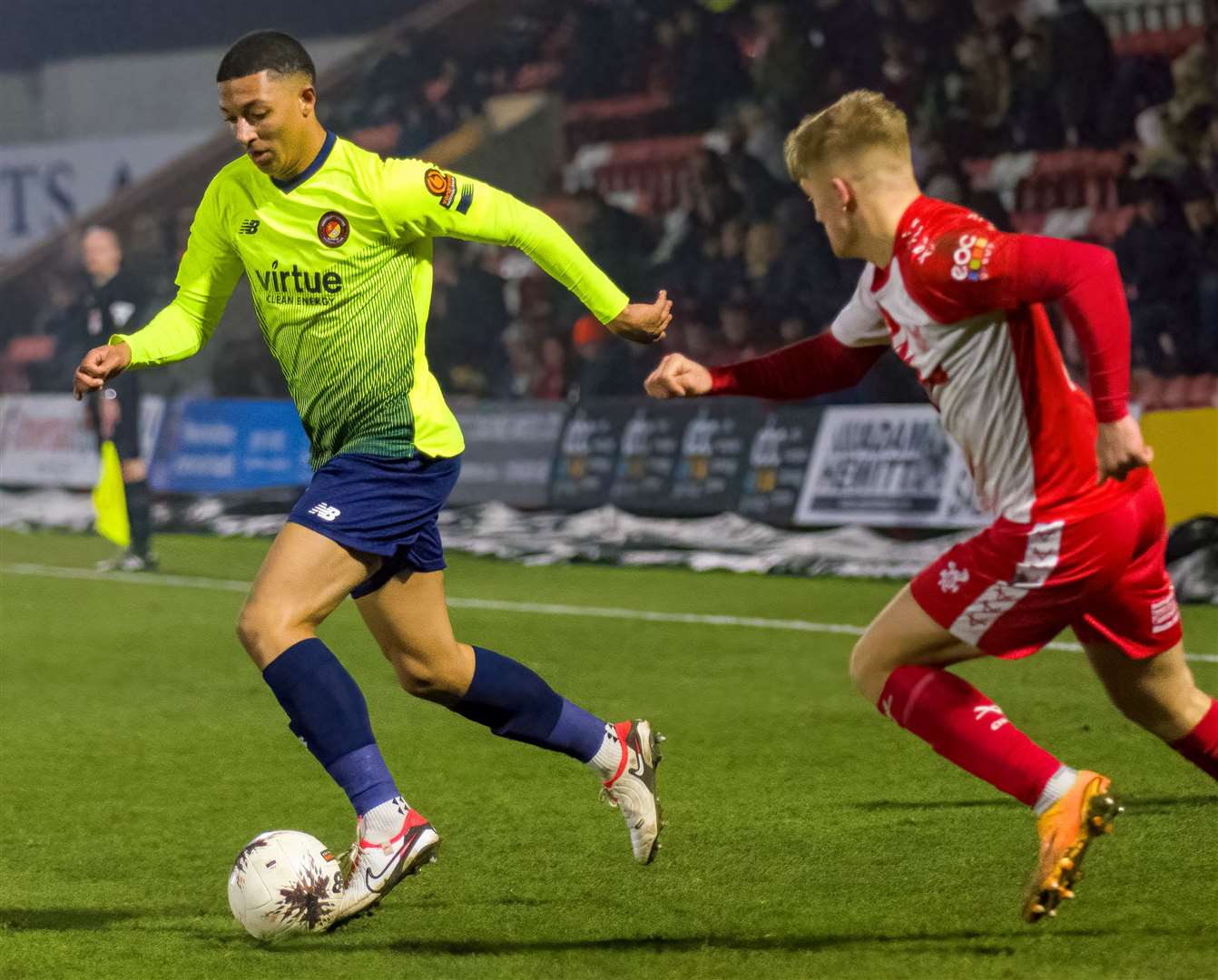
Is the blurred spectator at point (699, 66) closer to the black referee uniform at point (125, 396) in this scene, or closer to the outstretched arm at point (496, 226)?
the black referee uniform at point (125, 396)

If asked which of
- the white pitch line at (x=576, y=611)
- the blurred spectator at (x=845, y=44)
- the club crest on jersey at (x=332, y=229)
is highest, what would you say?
the blurred spectator at (x=845, y=44)

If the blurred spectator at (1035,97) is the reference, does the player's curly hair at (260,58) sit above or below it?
below

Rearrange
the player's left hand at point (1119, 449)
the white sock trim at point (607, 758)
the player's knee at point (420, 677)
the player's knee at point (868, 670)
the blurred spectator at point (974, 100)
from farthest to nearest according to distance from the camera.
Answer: the blurred spectator at point (974, 100) → the white sock trim at point (607, 758) → the player's knee at point (420, 677) → the player's knee at point (868, 670) → the player's left hand at point (1119, 449)

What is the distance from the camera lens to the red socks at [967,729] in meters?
3.64

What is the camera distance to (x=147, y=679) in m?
8.24

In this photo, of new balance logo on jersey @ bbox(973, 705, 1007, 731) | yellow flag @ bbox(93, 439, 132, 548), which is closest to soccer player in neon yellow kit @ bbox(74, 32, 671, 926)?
new balance logo on jersey @ bbox(973, 705, 1007, 731)

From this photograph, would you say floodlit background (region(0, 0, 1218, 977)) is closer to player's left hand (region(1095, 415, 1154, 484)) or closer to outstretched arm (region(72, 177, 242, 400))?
player's left hand (region(1095, 415, 1154, 484))

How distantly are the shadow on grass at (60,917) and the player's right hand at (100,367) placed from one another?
1.21 metres

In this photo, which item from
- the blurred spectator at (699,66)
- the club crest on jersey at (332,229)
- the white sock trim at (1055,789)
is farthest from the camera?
the blurred spectator at (699,66)

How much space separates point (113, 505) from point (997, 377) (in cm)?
1010

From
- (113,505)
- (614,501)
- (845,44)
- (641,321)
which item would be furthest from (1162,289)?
(641,321)

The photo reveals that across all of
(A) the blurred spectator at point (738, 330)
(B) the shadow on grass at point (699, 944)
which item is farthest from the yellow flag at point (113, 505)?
(B) the shadow on grass at point (699, 944)

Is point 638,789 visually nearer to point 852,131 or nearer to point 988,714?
point 988,714

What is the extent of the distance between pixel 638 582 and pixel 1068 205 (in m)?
3.96
